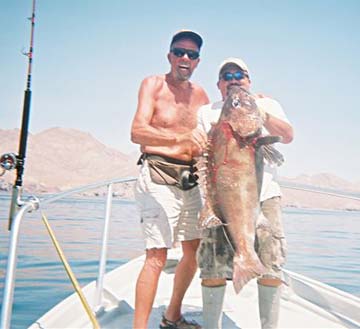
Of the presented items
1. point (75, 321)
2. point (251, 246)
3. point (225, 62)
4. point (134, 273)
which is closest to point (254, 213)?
point (251, 246)

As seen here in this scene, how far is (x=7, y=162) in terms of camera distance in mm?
4137

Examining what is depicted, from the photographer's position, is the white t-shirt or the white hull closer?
the white t-shirt

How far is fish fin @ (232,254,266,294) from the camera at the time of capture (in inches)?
100

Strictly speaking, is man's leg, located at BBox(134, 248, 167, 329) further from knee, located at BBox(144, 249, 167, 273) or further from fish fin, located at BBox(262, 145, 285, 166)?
fish fin, located at BBox(262, 145, 285, 166)

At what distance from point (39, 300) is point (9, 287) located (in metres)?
6.41

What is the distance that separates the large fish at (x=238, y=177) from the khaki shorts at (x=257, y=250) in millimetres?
246

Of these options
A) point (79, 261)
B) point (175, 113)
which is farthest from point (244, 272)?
point (79, 261)

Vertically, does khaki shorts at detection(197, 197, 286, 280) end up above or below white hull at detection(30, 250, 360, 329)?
above

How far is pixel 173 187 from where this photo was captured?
3.11 meters

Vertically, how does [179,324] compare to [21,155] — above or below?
below

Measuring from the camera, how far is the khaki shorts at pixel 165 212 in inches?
117

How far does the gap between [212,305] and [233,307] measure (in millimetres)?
1351

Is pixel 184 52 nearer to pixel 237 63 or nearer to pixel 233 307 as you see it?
pixel 237 63

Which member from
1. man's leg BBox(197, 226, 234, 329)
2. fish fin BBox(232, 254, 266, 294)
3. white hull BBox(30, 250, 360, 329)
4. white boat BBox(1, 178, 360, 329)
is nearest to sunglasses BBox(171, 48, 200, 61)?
white boat BBox(1, 178, 360, 329)
